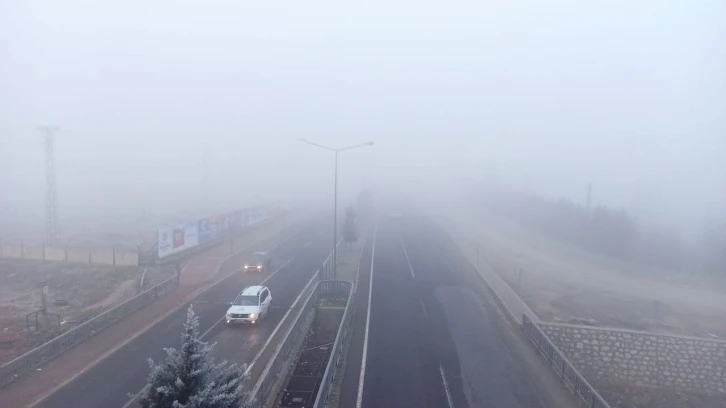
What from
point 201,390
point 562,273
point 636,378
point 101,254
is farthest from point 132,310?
point 562,273

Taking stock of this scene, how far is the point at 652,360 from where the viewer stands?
19.2 meters

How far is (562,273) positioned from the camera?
36.5 metres

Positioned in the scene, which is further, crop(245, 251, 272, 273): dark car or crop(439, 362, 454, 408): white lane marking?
crop(245, 251, 272, 273): dark car

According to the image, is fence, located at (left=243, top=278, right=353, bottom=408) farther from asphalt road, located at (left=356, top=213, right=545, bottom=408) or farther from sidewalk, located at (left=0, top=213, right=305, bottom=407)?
sidewalk, located at (left=0, top=213, right=305, bottom=407)

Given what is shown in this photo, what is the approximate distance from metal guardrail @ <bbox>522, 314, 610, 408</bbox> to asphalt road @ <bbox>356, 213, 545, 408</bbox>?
44.0 inches

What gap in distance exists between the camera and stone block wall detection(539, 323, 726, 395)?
1889 centimetres

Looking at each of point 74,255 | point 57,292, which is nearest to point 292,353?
point 57,292

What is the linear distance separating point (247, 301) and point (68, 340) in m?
6.37

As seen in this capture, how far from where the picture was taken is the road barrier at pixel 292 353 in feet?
40.6

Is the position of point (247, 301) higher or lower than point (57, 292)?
higher

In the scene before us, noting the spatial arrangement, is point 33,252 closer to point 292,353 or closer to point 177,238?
point 177,238

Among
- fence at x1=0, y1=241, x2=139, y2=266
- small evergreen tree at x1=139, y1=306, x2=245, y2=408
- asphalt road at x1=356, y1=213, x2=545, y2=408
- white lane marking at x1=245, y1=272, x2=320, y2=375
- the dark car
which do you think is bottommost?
asphalt road at x1=356, y1=213, x2=545, y2=408

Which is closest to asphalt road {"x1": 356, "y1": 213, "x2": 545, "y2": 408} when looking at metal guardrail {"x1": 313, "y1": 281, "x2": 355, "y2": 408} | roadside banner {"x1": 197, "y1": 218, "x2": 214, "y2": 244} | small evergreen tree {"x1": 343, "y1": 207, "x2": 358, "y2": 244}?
metal guardrail {"x1": 313, "y1": 281, "x2": 355, "y2": 408}

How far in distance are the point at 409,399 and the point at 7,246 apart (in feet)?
105
